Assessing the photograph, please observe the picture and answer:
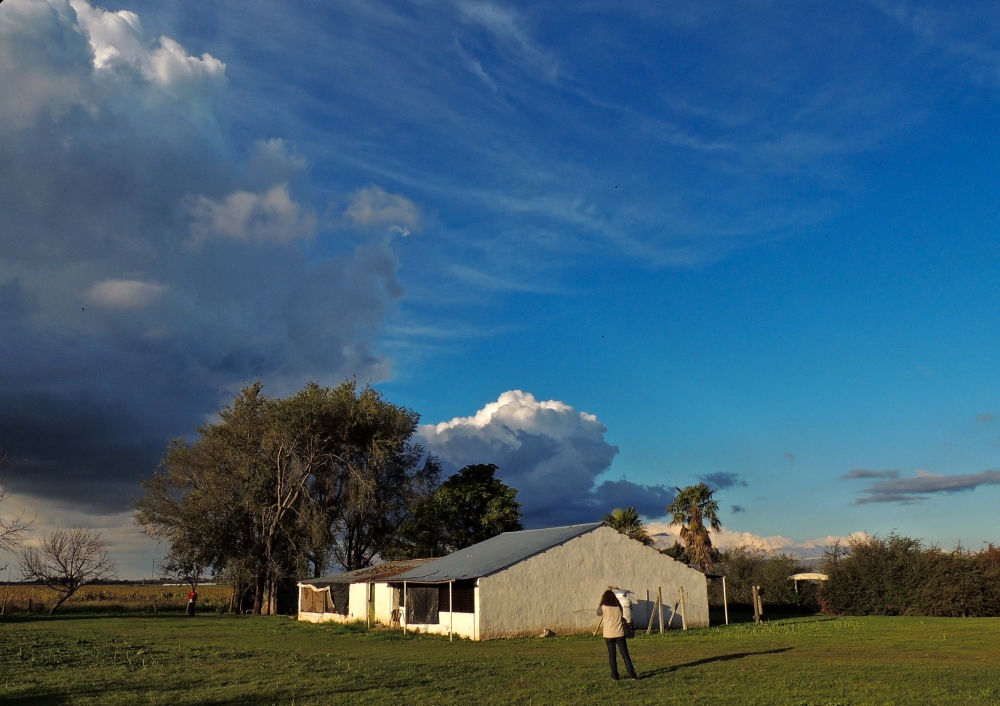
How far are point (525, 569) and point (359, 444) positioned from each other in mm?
24517

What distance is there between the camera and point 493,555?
32469 mm

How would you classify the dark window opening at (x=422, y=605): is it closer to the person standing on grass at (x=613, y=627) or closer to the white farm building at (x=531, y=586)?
the white farm building at (x=531, y=586)

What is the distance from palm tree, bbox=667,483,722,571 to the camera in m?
52.1

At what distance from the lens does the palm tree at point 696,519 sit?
52.1m

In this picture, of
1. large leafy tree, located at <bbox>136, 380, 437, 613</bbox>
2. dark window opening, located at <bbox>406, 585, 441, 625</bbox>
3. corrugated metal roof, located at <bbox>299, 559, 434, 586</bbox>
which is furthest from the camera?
large leafy tree, located at <bbox>136, 380, 437, 613</bbox>

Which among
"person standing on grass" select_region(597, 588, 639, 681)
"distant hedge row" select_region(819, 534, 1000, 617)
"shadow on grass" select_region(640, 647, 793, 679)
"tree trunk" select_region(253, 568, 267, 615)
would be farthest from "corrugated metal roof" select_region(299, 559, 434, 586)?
"distant hedge row" select_region(819, 534, 1000, 617)

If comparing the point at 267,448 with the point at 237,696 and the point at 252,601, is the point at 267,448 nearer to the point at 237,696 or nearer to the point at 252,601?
the point at 252,601

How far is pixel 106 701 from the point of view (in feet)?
41.0

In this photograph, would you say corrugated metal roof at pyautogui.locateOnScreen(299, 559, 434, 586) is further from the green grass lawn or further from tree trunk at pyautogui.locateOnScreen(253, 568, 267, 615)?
tree trunk at pyautogui.locateOnScreen(253, 568, 267, 615)

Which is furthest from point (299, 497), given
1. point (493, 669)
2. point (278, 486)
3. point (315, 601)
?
point (493, 669)

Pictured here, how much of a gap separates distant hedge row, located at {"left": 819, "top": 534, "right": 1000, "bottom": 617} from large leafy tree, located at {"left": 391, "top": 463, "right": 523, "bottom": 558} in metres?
21.5

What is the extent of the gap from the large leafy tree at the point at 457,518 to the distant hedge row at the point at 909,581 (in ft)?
70.4

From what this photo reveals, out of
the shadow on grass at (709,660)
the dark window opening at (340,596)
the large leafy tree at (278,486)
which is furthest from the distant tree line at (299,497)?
the shadow on grass at (709,660)

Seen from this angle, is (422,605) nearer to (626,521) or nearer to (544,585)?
(544,585)
